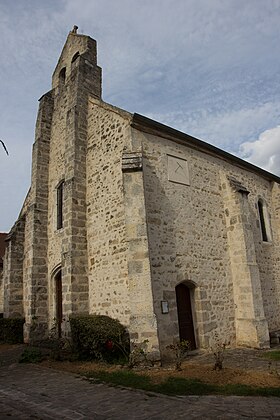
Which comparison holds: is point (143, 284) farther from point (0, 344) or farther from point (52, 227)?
point (0, 344)

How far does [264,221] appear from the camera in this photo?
14914mm

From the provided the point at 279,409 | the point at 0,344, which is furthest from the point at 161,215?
the point at 0,344

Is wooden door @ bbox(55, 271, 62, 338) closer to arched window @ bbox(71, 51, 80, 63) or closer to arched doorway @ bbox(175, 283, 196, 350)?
arched doorway @ bbox(175, 283, 196, 350)

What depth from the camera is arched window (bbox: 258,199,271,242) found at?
14651mm

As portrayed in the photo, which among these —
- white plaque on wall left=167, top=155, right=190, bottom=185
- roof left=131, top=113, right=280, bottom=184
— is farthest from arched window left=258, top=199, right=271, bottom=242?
white plaque on wall left=167, top=155, right=190, bottom=185

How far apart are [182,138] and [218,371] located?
747cm

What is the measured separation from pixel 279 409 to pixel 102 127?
9620 millimetres

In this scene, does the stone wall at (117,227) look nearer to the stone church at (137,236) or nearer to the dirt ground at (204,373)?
the stone church at (137,236)

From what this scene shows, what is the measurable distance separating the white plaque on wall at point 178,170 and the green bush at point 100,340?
4.97 meters

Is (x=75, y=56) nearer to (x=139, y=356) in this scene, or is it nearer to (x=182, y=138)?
(x=182, y=138)

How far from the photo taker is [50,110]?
15.1m

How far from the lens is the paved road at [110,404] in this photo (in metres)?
4.70

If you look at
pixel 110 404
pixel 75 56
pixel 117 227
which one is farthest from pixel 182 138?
pixel 110 404

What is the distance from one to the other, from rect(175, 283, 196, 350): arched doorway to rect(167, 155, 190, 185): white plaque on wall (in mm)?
3463
